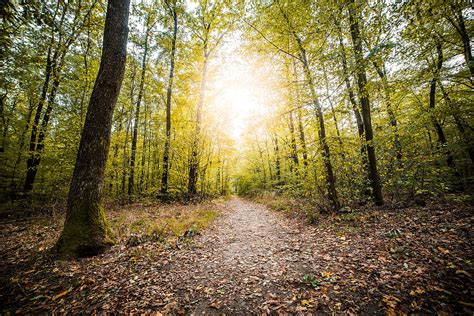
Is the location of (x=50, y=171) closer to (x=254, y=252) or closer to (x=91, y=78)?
(x=91, y=78)

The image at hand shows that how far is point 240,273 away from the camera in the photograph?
3703 millimetres

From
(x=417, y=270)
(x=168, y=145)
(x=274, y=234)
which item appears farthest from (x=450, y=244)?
(x=168, y=145)

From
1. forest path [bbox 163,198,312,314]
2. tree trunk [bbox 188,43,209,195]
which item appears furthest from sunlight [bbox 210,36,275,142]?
forest path [bbox 163,198,312,314]

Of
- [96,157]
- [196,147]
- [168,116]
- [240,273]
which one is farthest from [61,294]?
[168,116]

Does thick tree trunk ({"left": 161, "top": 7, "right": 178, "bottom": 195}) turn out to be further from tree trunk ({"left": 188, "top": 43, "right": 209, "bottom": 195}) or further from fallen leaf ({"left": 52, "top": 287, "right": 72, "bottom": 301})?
fallen leaf ({"left": 52, "top": 287, "right": 72, "bottom": 301})

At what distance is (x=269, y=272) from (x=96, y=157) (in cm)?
515

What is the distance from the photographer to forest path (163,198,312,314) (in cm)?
285

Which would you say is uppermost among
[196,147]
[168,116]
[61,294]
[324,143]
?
[168,116]

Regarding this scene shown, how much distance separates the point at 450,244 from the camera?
3.39 metres

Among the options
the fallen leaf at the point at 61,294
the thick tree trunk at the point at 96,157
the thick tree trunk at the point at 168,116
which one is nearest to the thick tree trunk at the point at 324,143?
the thick tree trunk at the point at 96,157

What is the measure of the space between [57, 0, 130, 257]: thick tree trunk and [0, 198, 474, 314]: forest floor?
0.44 m

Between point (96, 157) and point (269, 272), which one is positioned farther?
point (96, 157)

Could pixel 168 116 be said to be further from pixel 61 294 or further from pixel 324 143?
pixel 61 294

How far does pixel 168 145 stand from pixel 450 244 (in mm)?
12555
